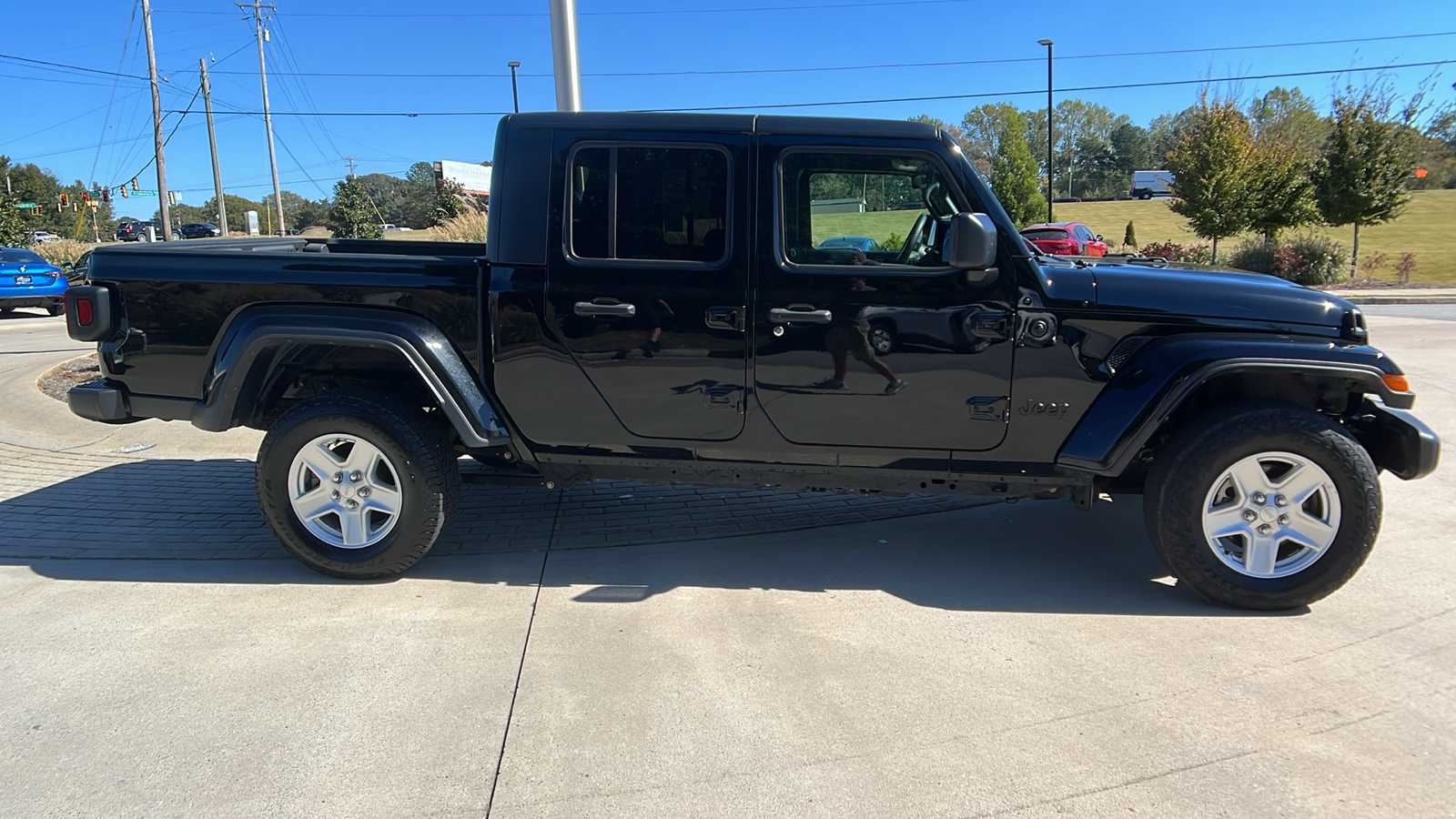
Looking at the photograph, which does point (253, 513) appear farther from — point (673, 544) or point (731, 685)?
point (731, 685)

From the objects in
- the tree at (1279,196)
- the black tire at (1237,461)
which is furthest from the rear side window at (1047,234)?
the black tire at (1237,461)

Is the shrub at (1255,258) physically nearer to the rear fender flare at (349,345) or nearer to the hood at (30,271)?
the rear fender flare at (349,345)

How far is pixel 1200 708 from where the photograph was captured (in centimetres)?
304

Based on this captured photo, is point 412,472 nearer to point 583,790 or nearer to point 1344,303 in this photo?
point 583,790

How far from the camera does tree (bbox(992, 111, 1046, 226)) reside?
34.6 meters

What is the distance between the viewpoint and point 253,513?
5188 mm

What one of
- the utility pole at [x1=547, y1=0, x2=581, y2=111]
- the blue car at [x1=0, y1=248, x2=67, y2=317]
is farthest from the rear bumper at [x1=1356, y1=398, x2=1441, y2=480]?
the blue car at [x1=0, y1=248, x2=67, y2=317]

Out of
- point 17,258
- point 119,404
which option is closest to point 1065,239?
point 119,404

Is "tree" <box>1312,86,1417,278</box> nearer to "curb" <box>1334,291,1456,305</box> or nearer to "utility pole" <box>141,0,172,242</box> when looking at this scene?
"curb" <box>1334,291,1456,305</box>

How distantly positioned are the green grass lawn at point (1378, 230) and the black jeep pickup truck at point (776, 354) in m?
25.6

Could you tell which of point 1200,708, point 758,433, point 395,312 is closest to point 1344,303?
point 1200,708

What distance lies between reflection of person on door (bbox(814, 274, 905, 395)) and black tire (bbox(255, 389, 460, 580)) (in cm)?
187

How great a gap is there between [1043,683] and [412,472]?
2821 mm

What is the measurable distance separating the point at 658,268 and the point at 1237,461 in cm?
258
